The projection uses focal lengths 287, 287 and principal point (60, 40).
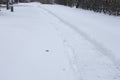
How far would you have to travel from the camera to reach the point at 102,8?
82.3 feet

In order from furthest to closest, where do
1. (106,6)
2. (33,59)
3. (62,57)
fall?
(106,6) → (62,57) → (33,59)

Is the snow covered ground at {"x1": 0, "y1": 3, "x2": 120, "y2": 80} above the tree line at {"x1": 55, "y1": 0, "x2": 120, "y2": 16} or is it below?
below

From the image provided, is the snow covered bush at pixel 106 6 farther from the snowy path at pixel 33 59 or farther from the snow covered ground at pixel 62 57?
the snowy path at pixel 33 59

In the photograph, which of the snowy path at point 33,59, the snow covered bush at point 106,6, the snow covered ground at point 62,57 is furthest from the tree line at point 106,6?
the snowy path at point 33,59

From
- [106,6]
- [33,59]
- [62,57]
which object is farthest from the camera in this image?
[106,6]

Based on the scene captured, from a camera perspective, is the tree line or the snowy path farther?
the tree line

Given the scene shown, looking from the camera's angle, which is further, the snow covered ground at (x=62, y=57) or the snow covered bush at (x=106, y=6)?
the snow covered bush at (x=106, y=6)

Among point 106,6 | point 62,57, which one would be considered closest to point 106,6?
point 106,6

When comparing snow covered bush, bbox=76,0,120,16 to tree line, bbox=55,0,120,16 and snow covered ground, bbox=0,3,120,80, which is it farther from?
snow covered ground, bbox=0,3,120,80

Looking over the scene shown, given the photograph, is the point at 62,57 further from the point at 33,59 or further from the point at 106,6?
the point at 106,6

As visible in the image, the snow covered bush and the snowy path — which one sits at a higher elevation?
the snow covered bush

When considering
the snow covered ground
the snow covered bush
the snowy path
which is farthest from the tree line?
the snowy path

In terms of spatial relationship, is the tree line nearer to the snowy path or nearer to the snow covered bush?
the snow covered bush

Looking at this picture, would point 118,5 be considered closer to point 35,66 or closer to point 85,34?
point 85,34
